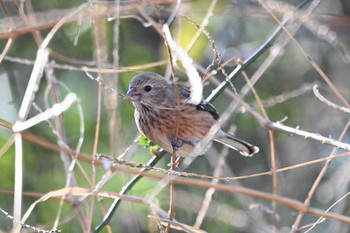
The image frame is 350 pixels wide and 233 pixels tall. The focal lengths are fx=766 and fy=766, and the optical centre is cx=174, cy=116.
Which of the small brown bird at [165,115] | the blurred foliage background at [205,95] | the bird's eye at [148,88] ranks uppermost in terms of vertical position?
the blurred foliage background at [205,95]

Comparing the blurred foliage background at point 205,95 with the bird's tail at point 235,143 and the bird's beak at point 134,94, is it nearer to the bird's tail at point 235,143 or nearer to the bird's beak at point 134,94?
the bird's tail at point 235,143

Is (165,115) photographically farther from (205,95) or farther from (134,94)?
(205,95)

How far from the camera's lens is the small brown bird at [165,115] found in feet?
16.4

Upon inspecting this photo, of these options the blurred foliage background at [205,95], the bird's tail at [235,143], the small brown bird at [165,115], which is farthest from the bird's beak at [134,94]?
the blurred foliage background at [205,95]

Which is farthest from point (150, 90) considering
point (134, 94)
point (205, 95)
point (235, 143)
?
point (205, 95)

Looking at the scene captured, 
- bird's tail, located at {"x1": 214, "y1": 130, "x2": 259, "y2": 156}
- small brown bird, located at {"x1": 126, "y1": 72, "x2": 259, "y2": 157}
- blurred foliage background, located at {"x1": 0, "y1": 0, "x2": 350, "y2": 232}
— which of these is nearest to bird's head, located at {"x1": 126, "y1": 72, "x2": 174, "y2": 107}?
small brown bird, located at {"x1": 126, "y1": 72, "x2": 259, "y2": 157}

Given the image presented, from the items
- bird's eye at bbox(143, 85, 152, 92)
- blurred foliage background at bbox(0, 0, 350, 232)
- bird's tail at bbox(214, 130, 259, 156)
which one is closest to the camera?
bird's eye at bbox(143, 85, 152, 92)

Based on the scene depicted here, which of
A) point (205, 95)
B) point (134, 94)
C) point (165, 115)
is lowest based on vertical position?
point (165, 115)

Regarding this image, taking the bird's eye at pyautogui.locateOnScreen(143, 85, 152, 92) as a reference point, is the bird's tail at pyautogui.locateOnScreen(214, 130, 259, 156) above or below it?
below

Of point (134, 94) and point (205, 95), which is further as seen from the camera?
point (205, 95)

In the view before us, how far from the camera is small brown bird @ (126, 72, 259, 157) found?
5004 millimetres

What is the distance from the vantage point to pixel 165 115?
507cm

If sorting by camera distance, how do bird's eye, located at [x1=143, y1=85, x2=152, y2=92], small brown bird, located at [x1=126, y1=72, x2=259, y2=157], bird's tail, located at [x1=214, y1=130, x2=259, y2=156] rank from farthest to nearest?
bird's tail, located at [x1=214, y1=130, x2=259, y2=156]
bird's eye, located at [x1=143, y1=85, x2=152, y2=92]
small brown bird, located at [x1=126, y1=72, x2=259, y2=157]

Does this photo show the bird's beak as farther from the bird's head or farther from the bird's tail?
the bird's tail
